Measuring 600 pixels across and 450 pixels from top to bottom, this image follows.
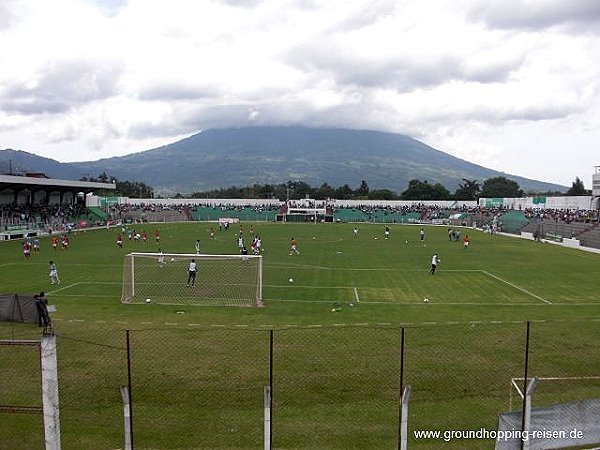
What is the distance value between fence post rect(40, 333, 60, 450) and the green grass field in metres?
1.97

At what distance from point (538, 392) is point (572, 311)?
12013 millimetres

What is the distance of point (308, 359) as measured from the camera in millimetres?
14914

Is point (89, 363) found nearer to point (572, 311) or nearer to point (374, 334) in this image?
point (374, 334)

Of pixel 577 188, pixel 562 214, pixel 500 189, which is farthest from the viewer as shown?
pixel 500 189

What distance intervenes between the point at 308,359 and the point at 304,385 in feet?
6.24

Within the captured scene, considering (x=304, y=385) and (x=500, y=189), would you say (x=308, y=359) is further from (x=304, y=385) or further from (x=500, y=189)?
(x=500, y=189)

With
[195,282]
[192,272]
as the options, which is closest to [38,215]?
[195,282]

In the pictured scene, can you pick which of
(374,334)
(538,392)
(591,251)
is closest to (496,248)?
(591,251)

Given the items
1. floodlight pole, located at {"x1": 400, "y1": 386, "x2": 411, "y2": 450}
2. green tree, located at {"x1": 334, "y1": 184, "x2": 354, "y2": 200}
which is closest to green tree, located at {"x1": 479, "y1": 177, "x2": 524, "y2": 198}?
green tree, located at {"x1": 334, "y1": 184, "x2": 354, "y2": 200}

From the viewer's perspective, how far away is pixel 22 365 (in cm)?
1418

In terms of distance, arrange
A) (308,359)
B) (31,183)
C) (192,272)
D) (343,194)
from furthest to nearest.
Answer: (343,194) → (31,183) → (192,272) → (308,359)

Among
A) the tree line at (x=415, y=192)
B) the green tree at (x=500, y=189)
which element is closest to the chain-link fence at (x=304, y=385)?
the tree line at (x=415, y=192)

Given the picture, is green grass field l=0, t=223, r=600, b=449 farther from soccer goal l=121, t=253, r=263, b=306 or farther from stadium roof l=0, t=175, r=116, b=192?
stadium roof l=0, t=175, r=116, b=192

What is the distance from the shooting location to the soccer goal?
24391 millimetres
